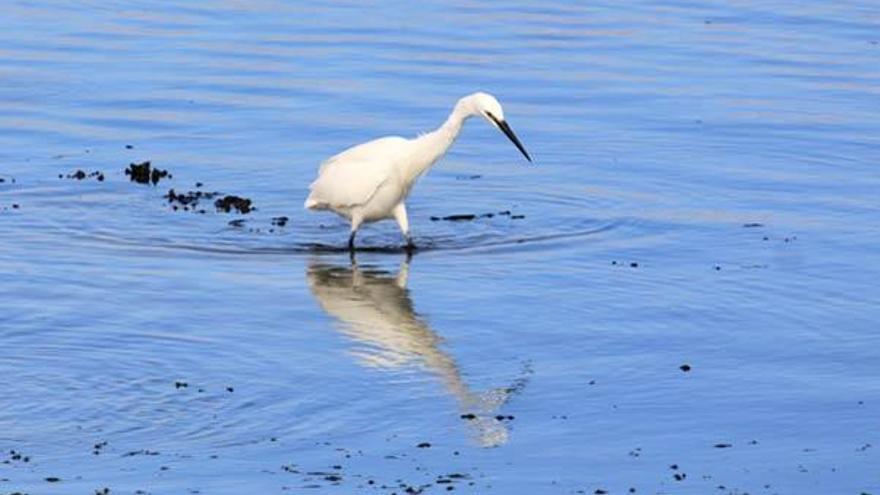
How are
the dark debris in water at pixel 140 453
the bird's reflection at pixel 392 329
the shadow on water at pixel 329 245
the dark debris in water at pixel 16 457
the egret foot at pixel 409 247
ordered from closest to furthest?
1. the dark debris in water at pixel 16 457
2. the dark debris in water at pixel 140 453
3. the bird's reflection at pixel 392 329
4. the shadow on water at pixel 329 245
5. the egret foot at pixel 409 247

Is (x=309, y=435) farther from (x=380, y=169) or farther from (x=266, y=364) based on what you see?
(x=380, y=169)

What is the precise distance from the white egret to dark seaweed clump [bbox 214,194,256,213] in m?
0.71

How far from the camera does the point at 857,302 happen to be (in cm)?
1439

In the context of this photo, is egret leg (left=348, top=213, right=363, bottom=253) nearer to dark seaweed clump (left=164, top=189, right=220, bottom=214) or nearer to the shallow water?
the shallow water

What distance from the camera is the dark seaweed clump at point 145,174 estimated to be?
18078 mm

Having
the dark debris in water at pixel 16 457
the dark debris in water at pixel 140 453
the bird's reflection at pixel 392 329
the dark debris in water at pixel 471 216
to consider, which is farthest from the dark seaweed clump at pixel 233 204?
the dark debris in water at pixel 16 457

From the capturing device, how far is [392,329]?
13.8 metres

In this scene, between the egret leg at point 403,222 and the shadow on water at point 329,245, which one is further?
the egret leg at point 403,222

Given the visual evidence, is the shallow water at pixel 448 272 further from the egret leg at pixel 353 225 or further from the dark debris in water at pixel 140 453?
the egret leg at pixel 353 225

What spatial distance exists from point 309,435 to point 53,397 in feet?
4.72

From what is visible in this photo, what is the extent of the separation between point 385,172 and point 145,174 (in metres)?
2.52

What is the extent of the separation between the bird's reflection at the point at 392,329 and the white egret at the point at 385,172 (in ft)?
1.77

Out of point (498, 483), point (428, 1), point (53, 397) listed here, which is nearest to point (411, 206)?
point (53, 397)

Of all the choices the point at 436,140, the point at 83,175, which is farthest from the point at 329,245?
the point at 83,175
